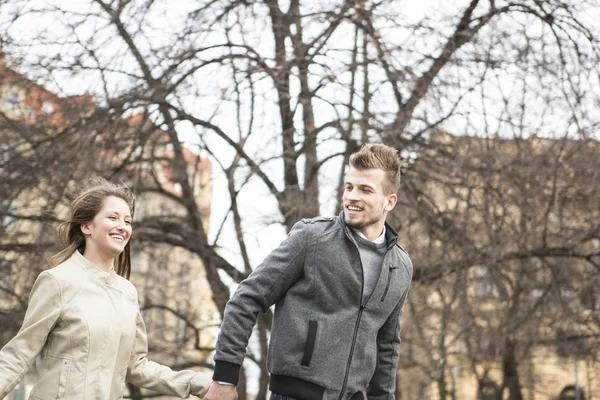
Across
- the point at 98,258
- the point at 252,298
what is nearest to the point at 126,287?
the point at 98,258

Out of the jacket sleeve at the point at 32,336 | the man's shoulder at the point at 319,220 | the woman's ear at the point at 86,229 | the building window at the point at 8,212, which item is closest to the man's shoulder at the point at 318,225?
the man's shoulder at the point at 319,220

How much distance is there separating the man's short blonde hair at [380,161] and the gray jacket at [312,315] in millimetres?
279

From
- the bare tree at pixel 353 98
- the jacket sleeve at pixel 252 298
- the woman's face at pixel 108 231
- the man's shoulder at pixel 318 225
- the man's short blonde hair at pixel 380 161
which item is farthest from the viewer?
the bare tree at pixel 353 98

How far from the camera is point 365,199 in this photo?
4.02 meters

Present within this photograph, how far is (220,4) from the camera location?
9.67 metres

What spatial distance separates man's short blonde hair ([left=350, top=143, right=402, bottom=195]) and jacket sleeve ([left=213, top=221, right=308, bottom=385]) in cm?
40

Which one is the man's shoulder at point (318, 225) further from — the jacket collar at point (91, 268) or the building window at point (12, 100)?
the building window at point (12, 100)

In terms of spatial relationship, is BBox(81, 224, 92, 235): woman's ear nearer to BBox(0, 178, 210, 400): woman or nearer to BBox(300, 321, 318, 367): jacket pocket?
BBox(0, 178, 210, 400): woman

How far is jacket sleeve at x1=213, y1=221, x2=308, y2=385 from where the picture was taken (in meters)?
3.78

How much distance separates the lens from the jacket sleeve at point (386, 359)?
4.26 meters

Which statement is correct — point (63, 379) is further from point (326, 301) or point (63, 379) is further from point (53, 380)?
point (326, 301)

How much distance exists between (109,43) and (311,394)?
6.73 meters

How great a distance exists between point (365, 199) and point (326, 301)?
471 mm

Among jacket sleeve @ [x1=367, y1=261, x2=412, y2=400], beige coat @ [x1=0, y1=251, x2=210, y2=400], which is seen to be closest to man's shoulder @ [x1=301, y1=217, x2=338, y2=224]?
jacket sleeve @ [x1=367, y1=261, x2=412, y2=400]
